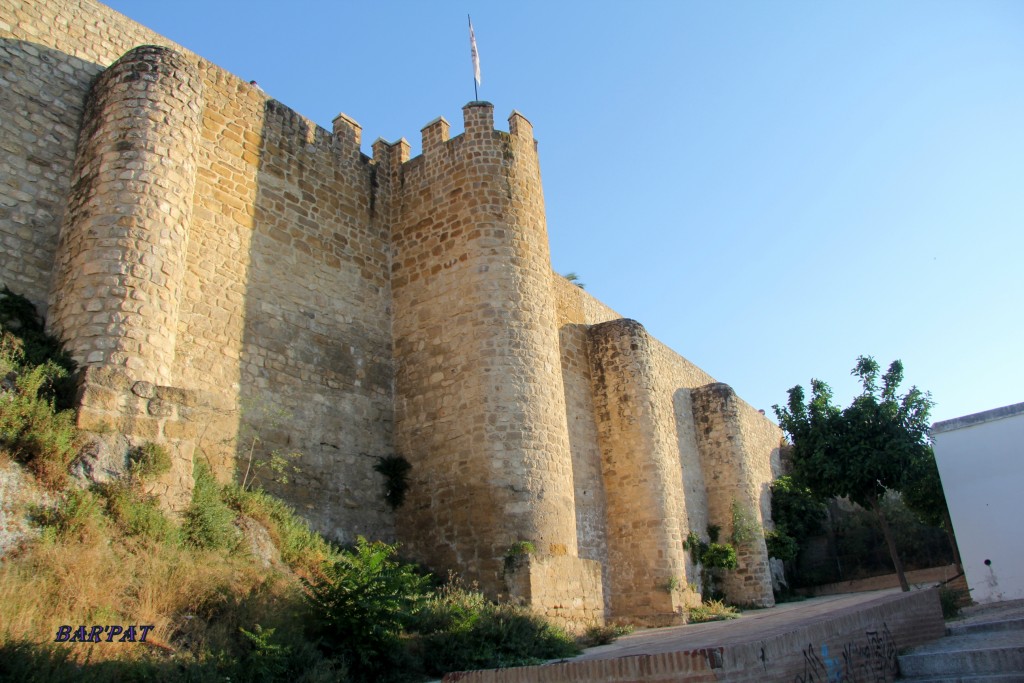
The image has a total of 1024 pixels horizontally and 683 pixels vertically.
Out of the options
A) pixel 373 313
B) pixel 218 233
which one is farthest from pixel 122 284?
pixel 373 313

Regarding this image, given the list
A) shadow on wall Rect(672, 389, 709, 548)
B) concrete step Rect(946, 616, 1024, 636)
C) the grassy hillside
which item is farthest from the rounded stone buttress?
shadow on wall Rect(672, 389, 709, 548)

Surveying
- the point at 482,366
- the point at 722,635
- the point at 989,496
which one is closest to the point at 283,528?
the point at 482,366

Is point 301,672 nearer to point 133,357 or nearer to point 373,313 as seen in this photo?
point 133,357

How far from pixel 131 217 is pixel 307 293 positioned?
2765 mm

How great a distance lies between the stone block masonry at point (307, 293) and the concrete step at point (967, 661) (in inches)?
165

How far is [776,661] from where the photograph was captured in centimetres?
405

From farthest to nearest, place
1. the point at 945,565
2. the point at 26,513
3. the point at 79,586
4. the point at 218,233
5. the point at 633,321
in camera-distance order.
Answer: the point at 945,565
the point at 633,321
the point at 218,233
the point at 26,513
the point at 79,586

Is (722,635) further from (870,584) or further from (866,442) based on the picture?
(870,584)

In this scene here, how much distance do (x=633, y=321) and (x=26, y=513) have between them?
11.4m

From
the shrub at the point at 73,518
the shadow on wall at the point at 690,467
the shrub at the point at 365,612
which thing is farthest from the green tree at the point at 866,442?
the shrub at the point at 73,518

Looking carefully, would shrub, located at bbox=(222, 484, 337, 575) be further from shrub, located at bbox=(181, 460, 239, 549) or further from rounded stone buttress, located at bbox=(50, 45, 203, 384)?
rounded stone buttress, located at bbox=(50, 45, 203, 384)

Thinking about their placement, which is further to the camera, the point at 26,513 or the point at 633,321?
the point at 633,321

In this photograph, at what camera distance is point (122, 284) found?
7742 mm

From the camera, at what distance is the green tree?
15.2 metres
